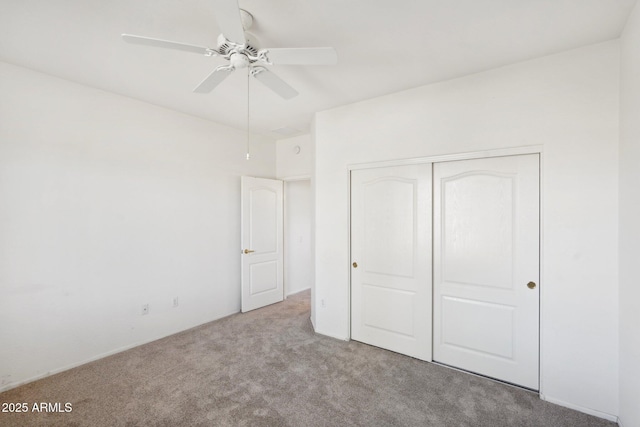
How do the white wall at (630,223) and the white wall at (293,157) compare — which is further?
the white wall at (293,157)

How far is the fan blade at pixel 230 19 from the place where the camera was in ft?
4.25

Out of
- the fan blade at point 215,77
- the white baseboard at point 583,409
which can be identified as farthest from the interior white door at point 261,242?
the white baseboard at point 583,409

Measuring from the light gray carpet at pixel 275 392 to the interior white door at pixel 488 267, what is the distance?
9.5 inches

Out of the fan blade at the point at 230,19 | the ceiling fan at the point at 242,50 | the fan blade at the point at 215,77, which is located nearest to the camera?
the fan blade at the point at 230,19

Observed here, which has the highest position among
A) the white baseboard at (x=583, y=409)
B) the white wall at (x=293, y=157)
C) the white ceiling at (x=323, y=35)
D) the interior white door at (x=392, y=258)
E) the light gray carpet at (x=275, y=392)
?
the white ceiling at (x=323, y=35)

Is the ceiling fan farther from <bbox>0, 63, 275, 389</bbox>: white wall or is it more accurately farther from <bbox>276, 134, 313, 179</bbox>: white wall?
<bbox>276, 134, 313, 179</bbox>: white wall

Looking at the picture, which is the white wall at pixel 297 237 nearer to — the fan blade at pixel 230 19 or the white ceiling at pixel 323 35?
the white ceiling at pixel 323 35

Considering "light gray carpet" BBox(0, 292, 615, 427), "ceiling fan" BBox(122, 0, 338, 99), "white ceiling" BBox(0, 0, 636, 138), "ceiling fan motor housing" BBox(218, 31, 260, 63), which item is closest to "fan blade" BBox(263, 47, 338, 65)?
"ceiling fan" BBox(122, 0, 338, 99)

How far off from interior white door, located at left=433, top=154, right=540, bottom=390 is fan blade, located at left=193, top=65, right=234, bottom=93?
6.75 feet

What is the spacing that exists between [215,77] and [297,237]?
12.3 ft

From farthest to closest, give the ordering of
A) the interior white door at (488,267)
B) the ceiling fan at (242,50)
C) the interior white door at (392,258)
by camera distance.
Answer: the interior white door at (392,258), the interior white door at (488,267), the ceiling fan at (242,50)

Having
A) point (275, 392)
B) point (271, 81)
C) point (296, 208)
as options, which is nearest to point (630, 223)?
point (271, 81)

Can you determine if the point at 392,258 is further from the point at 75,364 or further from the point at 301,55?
the point at 75,364

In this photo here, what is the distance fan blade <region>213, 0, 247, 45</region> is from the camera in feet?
4.25
